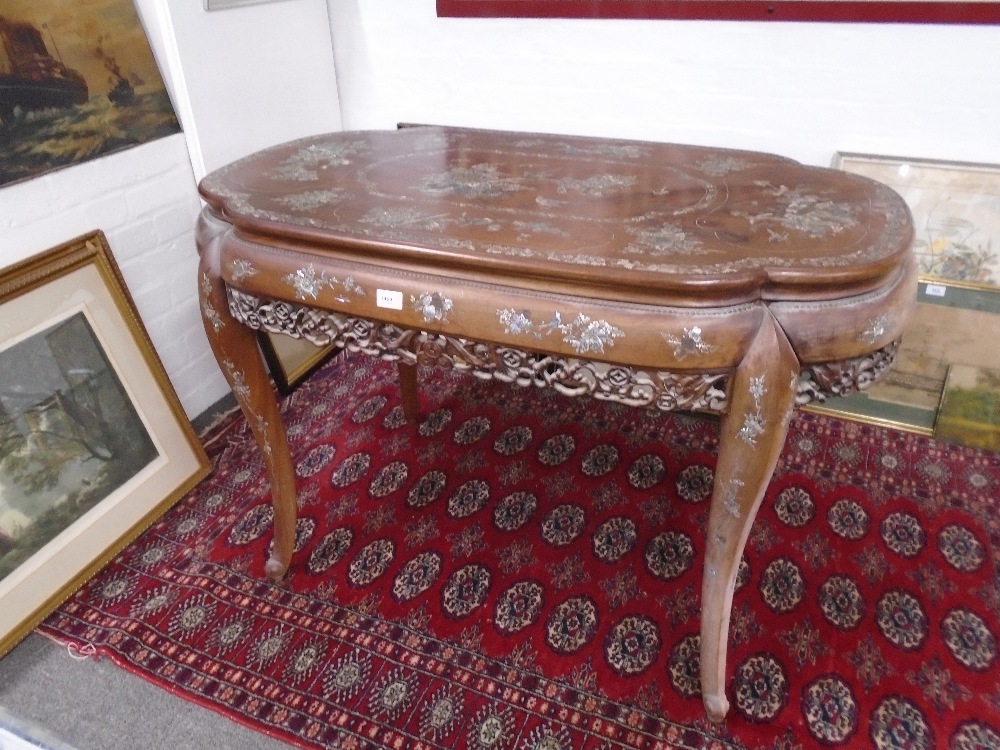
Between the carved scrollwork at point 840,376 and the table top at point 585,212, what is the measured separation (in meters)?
0.11

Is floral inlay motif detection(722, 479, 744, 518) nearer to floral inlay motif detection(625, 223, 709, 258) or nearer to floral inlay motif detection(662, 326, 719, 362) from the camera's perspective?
floral inlay motif detection(662, 326, 719, 362)

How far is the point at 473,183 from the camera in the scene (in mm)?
1335

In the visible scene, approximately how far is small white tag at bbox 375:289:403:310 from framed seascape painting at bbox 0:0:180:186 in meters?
0.90

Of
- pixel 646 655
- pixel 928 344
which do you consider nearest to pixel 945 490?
pixel 928 344

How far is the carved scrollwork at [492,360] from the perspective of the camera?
39.4 inches

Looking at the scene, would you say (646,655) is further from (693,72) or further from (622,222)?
(693,72)

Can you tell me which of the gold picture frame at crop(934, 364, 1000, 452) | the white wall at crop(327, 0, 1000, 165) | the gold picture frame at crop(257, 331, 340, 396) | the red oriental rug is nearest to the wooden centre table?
the red oriental rug

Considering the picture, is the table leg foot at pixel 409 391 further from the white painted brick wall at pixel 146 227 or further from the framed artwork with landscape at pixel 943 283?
the framed artwork with landscape at pixel 943 283

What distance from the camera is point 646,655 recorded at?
1.41 metres

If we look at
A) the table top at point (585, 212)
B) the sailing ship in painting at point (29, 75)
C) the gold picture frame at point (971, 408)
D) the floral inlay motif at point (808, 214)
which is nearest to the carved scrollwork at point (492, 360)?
the table top at point (585, 212)

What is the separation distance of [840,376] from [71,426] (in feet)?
5.30

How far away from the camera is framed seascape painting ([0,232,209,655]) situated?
57.6 inches

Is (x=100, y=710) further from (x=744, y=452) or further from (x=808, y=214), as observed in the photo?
(x=808, y=214)

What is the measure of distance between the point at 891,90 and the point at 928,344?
678 mm
